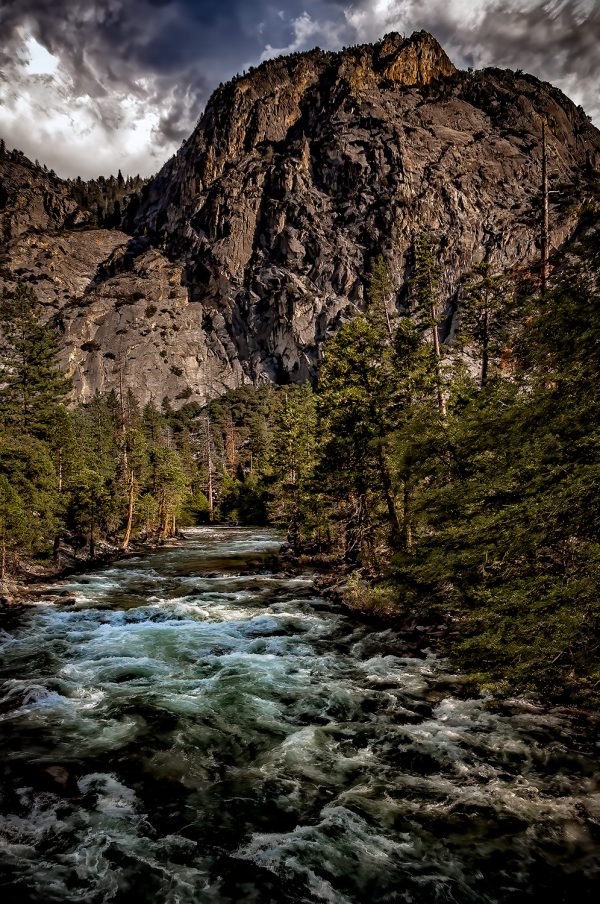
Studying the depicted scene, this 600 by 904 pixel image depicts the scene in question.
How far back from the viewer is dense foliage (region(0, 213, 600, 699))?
5.92 m

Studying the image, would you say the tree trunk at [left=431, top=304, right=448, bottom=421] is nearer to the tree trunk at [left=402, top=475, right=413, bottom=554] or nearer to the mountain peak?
the tree trunk at [left=402, top=475, right=413, bottom=554]

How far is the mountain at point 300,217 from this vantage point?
146250mm

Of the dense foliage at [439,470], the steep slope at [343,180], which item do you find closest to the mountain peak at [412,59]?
the steep slope at [343,180]

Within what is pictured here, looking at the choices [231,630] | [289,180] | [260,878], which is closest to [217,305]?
[289,180]

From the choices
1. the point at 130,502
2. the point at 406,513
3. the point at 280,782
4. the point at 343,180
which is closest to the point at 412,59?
the point at 343,180

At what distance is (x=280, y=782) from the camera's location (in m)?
7.97

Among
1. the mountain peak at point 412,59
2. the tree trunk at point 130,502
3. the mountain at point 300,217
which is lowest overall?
the tree trunk at point 130,502

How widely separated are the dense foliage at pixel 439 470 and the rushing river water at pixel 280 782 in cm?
183

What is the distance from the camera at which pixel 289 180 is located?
157500 millimetres

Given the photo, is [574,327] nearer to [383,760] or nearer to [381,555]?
[383,760]

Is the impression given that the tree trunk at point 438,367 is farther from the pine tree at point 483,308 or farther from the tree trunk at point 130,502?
the tree trunk at point 130,502

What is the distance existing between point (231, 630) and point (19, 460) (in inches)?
679

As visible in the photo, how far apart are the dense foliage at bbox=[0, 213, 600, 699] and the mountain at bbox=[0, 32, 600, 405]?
3897 inches

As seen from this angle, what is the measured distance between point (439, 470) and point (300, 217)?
534ft
